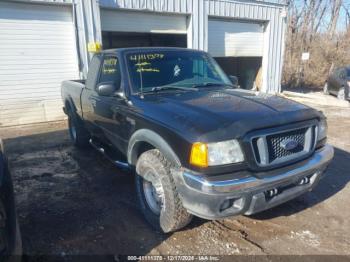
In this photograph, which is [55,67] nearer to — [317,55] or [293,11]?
[317,55]

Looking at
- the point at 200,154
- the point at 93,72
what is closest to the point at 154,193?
the point at 200,154

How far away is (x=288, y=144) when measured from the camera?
9.45 ft

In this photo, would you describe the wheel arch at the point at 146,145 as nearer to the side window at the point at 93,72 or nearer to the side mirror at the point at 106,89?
the side mirror at the point at 106,89

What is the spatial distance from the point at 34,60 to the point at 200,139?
8.04 m

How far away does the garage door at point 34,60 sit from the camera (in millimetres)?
8578

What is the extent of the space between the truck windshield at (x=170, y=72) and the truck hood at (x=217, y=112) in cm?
25

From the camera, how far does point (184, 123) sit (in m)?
2.81

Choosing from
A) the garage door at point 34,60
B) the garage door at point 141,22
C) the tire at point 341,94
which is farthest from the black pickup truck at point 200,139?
the tire at point 341,94

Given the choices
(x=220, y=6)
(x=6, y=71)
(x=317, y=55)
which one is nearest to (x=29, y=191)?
(x=6, y=71)

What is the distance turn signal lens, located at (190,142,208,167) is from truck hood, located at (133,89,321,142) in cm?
6

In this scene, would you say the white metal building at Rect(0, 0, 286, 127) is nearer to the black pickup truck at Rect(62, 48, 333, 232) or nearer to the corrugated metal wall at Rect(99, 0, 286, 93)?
the corrugated metal wall at Rect(99, 0, 286, 93)

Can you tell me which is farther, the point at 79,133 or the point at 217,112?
the point at 79,133

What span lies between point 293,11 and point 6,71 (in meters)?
22.4

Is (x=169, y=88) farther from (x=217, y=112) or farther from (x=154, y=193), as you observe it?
(x=154, y=193)
